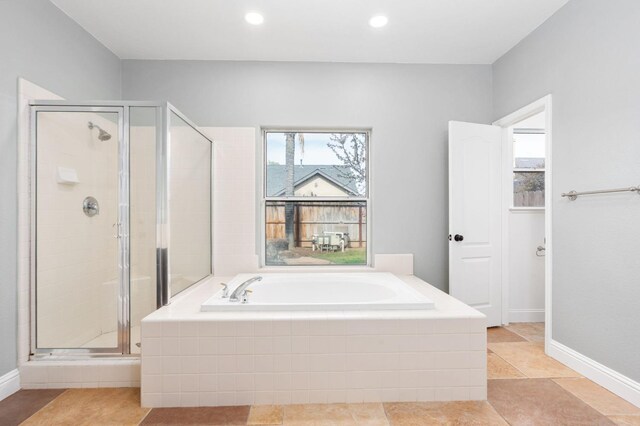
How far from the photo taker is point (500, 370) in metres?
2.22

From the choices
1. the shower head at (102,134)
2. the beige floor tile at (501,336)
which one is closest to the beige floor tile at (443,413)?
the beige floor tile at (501,336)

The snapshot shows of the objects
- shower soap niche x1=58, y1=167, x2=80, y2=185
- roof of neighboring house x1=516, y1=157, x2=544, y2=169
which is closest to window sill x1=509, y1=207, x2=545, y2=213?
roof of neighboring house x1=516, y1=157, x2=544, y2=169

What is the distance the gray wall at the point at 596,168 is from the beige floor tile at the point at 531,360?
0.17 m

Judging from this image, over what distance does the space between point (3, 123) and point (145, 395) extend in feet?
5.76

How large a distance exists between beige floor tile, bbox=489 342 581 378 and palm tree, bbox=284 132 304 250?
1941 mm

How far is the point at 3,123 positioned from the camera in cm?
192

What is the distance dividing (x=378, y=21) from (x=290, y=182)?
1.51m

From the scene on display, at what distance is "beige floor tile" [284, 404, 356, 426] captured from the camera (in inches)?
64.6

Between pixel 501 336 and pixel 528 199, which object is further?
pixel 528 199

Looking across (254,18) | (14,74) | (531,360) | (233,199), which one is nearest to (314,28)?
(254,18)

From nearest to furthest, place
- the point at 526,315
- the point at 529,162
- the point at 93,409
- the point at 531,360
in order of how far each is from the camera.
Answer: the point at 93,409, the point at 531,360, the point at 526,315, the point at 529,162

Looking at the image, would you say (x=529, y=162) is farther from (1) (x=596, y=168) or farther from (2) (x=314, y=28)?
(2) (x=314, y=28)

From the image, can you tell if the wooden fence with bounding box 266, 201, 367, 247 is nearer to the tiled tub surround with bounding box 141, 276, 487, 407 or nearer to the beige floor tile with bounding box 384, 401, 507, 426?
the tiled tub surround with bounding box 141, 276, 487, 407

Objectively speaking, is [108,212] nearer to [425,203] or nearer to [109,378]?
[109,378]
